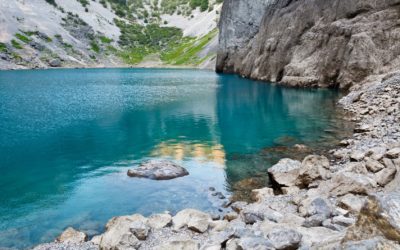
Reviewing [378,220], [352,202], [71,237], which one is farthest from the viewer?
[71,237]

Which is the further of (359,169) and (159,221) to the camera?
(359,169)

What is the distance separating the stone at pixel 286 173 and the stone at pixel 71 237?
11.5m

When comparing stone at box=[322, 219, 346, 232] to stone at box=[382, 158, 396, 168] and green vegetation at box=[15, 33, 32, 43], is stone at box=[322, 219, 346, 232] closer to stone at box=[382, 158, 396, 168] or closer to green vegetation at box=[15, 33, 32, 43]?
stone at box=[382, 158, 396, 168]

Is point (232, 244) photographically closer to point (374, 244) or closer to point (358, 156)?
point (374, 244)

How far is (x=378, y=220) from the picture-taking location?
341 inches

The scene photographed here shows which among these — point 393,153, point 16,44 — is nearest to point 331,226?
point 393,153

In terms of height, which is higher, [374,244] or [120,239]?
[374,244]

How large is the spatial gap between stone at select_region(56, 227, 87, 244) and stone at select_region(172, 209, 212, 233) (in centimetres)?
410

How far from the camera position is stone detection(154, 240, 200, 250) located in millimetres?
13763

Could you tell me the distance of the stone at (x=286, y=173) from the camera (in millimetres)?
22750

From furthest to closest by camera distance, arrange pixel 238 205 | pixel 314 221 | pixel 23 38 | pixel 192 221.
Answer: pixel 23 38
pixel 238 205
pixel 192 221
pixel 314 221

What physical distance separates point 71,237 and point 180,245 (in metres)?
6.03

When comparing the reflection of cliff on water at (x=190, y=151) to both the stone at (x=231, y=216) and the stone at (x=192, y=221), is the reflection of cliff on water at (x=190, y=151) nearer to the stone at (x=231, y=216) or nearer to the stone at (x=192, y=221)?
the stone at (x=231, y=216)

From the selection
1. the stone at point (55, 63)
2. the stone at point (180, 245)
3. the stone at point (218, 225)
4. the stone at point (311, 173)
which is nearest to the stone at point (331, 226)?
the stone at point (218, 225)
